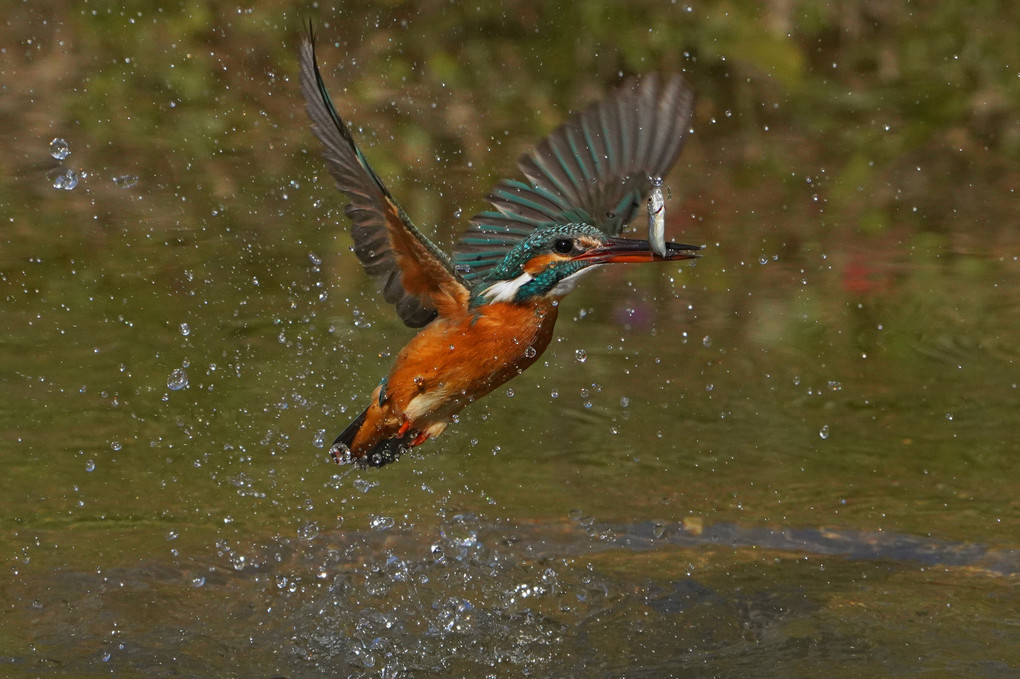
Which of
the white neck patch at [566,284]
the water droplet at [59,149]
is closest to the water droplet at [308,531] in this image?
the white neck patch at [566,284]

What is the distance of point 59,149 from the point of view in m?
7.19

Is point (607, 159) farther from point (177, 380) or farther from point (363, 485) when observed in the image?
point (177, 380)

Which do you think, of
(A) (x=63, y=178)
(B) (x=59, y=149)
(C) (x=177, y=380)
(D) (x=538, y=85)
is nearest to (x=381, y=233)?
(C) (x=177, y=380)

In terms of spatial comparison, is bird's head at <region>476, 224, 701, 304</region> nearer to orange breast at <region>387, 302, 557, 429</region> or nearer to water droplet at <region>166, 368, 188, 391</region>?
orange breast at <region>387, 302, 557, 429</region>

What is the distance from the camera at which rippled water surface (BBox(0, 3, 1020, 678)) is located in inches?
157

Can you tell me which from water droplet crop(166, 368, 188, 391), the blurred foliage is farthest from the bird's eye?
the blurred foliage

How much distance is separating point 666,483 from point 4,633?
2071mm

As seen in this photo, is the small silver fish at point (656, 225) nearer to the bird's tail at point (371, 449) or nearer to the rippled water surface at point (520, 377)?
the bird's tail at point (371, 449)

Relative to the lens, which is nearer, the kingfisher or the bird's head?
the kingfisher

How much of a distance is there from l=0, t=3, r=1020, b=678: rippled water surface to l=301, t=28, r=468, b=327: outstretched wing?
2.91 feet

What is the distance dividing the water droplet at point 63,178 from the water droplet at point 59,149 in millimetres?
66

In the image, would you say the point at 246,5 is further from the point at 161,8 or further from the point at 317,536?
the point at 317,536

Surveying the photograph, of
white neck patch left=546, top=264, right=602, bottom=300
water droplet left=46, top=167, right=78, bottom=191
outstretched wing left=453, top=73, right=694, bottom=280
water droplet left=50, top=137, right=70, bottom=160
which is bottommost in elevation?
white neck patch left=546, top=264, right=602, bottom=300

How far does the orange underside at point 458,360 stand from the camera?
3664mm
